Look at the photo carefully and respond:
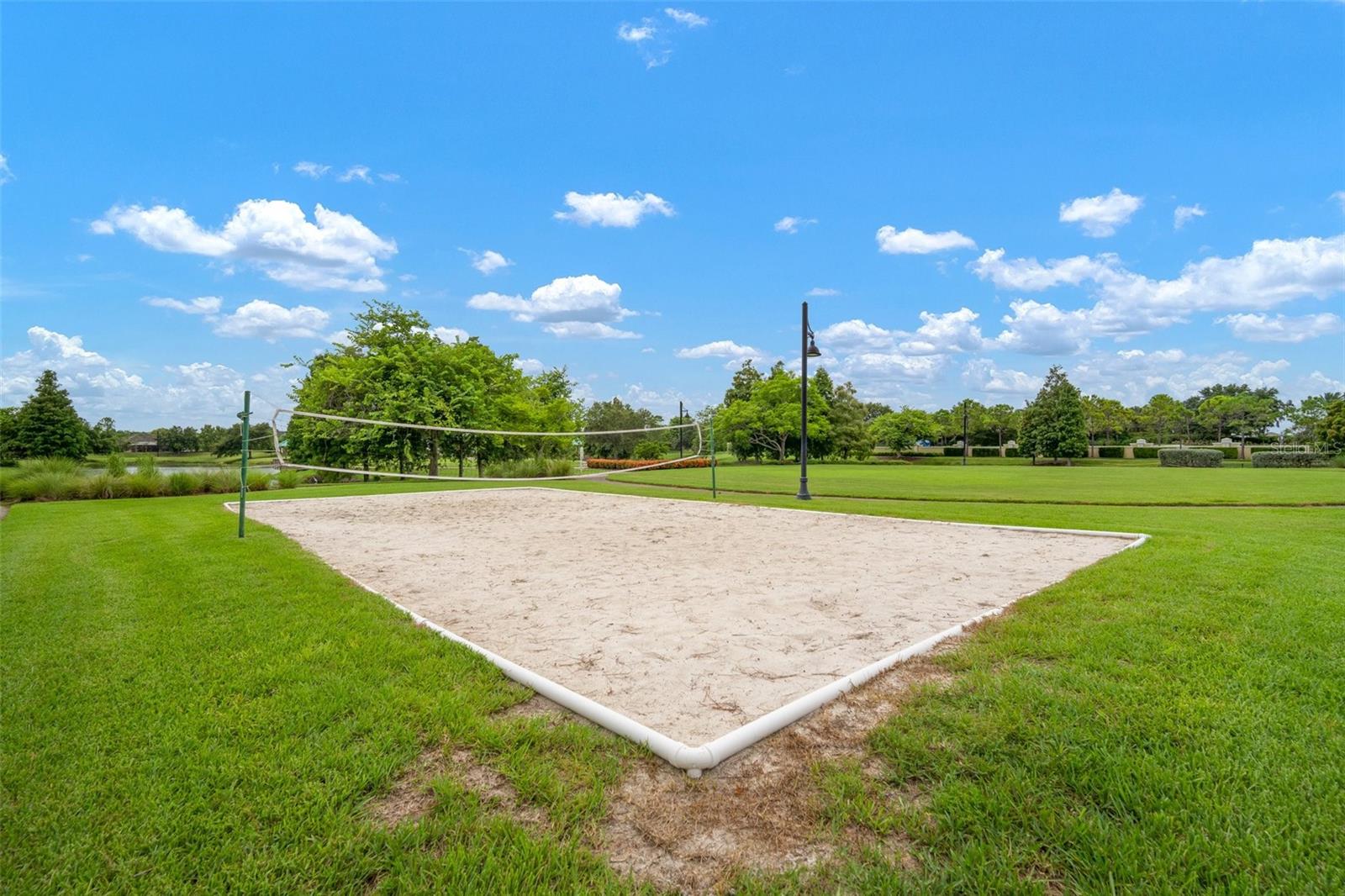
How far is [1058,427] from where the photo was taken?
47.7m

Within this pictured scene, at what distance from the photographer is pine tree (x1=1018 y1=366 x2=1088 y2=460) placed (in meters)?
47.4

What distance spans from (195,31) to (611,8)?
7.09 metres

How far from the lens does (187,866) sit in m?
1.61

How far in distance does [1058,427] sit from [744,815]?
182 ft

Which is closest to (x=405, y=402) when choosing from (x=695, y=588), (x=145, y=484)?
(x=145, y=484)

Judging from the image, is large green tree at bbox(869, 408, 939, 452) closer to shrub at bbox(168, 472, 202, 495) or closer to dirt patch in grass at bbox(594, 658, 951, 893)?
shrub at bbox(168, 472, 202, 495)

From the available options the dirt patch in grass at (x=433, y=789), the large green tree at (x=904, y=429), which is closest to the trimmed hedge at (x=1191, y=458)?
the large green tree at (x=904, y=429)

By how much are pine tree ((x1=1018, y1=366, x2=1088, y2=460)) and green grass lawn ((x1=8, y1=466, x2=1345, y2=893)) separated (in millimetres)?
51189

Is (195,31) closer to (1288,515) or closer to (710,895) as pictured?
(710,895)

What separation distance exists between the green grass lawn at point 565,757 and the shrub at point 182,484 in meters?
13.9

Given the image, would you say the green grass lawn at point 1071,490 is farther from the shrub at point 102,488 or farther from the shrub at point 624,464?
the shrub at point 102,488

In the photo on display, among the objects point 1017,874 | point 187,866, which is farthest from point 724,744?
point 187,866

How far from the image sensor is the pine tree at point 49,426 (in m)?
31.8

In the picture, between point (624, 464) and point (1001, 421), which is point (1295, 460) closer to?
point (1001, 421)
